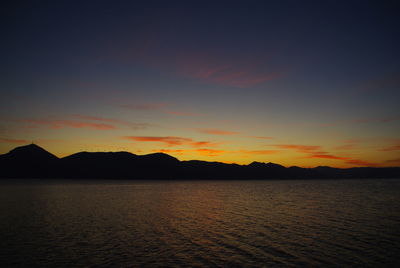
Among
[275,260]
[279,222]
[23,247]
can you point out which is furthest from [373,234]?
[23,247]

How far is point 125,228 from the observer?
3800 centimetres

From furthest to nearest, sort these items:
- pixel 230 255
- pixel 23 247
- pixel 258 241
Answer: pixel 258 241 < pixel 23 247 < pixel 230 255

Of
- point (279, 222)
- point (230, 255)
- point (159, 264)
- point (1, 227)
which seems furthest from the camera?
point (279, 222)

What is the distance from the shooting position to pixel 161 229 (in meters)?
37.7

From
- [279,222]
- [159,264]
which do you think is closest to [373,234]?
[279,222]

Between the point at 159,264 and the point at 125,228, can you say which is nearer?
the point at 159,264

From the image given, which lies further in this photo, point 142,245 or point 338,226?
point 338,226

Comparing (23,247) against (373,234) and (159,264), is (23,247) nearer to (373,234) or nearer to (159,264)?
(159,264)

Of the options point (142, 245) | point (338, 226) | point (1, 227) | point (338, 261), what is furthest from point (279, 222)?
point (1, 227)

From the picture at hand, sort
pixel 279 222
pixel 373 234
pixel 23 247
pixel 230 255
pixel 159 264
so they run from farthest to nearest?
1. pixel 279 222
2. pixel 373 234
3. pixel 23 247
4. pixel 230 255
5. pixel 159 264

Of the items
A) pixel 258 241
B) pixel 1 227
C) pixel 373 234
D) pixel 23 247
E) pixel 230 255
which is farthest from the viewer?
pixel 1 227

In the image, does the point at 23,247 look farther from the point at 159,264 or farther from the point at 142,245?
the point at 159,264

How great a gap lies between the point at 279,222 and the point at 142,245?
2570 cm

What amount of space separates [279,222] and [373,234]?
45.5 feet
